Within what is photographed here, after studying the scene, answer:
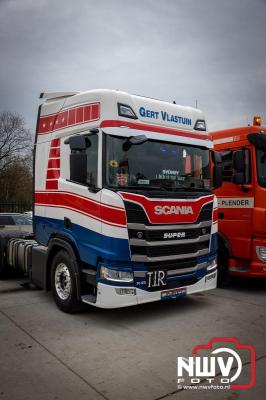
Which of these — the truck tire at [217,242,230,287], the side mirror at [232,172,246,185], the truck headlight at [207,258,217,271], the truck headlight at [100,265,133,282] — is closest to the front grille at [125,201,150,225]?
the truck headlight at [100,265,133,282]

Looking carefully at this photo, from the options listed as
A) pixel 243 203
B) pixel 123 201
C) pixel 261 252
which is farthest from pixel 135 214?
pixel 261 252

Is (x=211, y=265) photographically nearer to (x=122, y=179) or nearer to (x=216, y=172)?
(x=216, y=172)

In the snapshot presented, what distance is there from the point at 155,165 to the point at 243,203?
2.40 metres

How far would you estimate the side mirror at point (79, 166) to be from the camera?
5328 millimetres

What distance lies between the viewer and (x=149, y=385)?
3664mm

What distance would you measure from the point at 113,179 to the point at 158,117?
1.37 m

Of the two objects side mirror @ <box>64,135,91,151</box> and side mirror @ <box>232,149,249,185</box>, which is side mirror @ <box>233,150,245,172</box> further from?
side mirror @ <box>64,135,91,151</box>

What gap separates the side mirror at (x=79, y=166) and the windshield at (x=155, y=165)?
37 cm

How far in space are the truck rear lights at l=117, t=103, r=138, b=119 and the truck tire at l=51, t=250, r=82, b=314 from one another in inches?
89.4

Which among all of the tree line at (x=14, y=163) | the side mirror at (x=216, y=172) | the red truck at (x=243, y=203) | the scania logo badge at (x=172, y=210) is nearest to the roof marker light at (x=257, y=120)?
the red truck at (x=243, y=203)

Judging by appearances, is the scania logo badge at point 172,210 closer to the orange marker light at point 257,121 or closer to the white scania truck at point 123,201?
the white scania truck at point 123,201

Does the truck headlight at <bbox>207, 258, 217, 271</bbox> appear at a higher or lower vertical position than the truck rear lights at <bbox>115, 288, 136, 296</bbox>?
higher

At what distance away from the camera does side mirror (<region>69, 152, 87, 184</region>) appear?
533 cm

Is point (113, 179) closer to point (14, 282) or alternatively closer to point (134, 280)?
point (134, 280)
